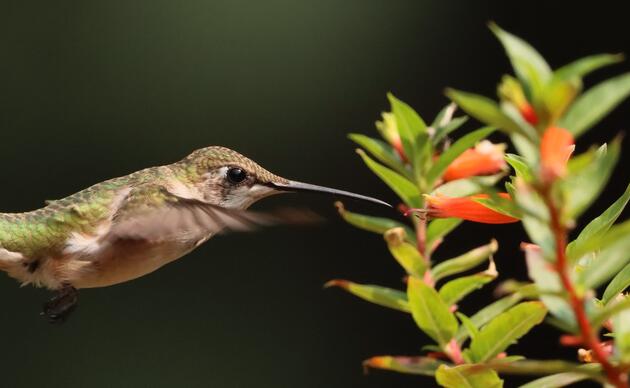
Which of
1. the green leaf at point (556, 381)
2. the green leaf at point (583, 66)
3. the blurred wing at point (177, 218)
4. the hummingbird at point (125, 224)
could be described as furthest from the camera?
the hummingbird at point (125, 224)

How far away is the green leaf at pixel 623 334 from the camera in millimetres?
733

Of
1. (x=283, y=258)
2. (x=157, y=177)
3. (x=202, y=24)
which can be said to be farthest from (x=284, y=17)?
(x=157, y=177)

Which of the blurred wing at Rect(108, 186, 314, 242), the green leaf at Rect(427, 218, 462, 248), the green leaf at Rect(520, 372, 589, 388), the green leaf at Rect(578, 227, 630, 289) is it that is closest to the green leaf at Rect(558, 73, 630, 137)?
the green leaf at Rect(578, 227, 630, 289)

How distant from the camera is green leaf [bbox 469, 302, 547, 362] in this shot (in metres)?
0.92

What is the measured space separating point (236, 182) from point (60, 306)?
448 mm

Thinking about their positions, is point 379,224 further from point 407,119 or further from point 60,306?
point 60,306

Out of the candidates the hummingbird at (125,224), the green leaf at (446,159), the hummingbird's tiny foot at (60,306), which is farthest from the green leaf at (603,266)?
the hummingbird's tiny foot at (60,306)

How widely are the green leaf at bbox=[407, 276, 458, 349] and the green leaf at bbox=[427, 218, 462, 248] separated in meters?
0.19

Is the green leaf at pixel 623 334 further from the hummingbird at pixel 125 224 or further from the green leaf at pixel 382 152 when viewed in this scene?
the hummingbird at pixel 125 224

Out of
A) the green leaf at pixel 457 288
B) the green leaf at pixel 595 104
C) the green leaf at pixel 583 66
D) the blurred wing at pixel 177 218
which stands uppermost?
the blurred wing at pixel 177 218

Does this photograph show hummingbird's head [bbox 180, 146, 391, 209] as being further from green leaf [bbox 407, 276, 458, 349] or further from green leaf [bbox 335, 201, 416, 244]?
green leaf [bbox 407, 276, 458, 349]

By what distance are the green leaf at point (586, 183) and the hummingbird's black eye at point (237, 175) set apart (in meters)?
1.12

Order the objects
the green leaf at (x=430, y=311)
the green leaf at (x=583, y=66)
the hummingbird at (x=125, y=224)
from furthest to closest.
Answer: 1. the hummingbird at (x=125, y=224)
2. the green leaf at (x=430, y=311)
3. the green leaf at (x=583, y=66)

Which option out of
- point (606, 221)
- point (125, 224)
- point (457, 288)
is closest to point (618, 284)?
point (606, 221)
